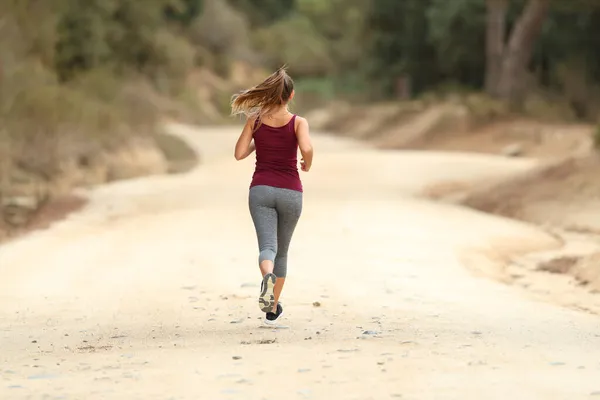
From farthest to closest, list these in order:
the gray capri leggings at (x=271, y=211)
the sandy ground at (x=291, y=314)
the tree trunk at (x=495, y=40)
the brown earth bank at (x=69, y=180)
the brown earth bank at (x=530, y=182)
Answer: the tree trunk at (x=495, y=40), the brown earth bank at (x=69, y=180), the brown earth bank at (x=530, y=182), the gray capri leggings at (x=271, y=211), the sandy ground at (x=291, y=314)

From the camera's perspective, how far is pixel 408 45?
2036 inches

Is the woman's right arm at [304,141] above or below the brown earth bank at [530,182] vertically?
below

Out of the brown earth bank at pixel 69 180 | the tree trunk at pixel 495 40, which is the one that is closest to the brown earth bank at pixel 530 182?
the tree trunk at pixel 495 40

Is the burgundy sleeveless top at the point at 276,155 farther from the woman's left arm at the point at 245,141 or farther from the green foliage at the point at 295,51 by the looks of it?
the green foliage at the point at 295,51

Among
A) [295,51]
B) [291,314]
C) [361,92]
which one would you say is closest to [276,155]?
[291,314]

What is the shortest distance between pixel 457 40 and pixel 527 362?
1612 inches

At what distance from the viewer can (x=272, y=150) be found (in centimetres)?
865

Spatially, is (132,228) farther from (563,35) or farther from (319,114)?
(319,114)

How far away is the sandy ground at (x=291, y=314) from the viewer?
673 cm

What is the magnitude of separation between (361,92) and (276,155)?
5458cm

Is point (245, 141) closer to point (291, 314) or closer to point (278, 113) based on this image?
point (278, 113)

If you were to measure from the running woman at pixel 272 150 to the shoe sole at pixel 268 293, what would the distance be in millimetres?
11

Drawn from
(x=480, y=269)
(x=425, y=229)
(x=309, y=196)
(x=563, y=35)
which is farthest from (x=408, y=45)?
(x=480, y=269)

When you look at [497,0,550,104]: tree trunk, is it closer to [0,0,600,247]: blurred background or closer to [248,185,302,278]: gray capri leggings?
[0,0,600,247]: blurred background
